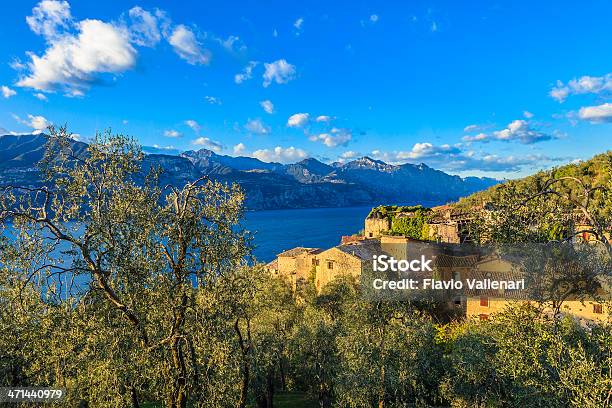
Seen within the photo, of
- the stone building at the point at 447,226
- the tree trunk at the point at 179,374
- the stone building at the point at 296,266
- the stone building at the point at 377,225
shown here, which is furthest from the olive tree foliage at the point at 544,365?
the stone building at the point at 377,225

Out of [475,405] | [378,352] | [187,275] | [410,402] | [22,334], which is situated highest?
[187,275]

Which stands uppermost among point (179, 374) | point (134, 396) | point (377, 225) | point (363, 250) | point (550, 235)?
point (377, 225)

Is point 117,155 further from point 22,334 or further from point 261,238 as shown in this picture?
point 261,238

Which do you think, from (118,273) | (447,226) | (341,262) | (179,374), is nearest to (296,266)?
(341,262)

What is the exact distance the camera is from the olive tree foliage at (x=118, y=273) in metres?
12.8

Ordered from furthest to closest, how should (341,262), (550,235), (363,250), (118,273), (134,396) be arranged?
(363,250), (341,262), (550,235), (134,396), (118,273)

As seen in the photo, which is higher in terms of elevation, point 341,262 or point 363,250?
point 363,250

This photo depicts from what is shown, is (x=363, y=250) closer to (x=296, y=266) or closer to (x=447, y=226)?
(x=296, y=266)

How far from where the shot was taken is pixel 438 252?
200ft

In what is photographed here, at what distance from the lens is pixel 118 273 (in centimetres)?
1316

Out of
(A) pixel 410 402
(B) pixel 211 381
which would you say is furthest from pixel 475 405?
(B) pixel 211 381

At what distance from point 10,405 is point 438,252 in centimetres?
5585

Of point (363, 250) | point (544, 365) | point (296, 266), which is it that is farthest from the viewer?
point (296, 266)

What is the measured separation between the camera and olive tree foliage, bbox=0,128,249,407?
41.9 feet
